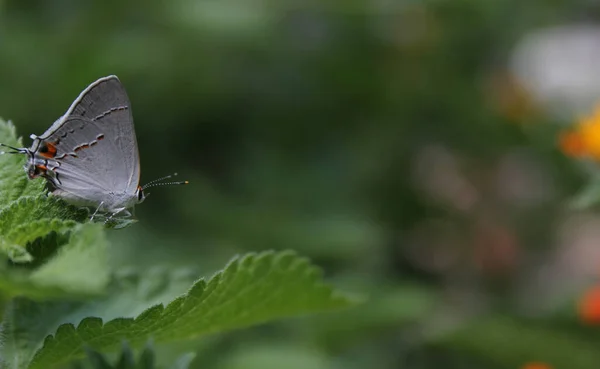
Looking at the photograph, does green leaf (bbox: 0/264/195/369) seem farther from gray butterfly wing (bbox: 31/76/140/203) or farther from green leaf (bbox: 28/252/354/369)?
gray butterfly wing (bbox: 31/76/140/203)

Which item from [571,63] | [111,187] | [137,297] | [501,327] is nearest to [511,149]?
[501,327]

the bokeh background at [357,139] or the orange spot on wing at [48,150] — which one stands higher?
the bokeh background at [357,139]

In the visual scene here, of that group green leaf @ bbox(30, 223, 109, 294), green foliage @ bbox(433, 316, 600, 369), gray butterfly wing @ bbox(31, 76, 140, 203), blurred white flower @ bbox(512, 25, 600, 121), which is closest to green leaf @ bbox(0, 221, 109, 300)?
green leaf @ bbox(30, 223, 109, 294)

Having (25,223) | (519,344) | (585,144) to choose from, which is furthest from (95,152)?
(519,344)

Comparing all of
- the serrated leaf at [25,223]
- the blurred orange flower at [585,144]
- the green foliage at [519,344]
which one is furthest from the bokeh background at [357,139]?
the serrated leaf at [25,223]

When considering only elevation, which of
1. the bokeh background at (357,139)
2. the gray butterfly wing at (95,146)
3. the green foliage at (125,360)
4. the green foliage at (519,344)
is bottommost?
the green foliage at (125,360)

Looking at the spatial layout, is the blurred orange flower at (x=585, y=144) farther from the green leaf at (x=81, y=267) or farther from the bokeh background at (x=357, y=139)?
the green leaf at (x=81, y=267)

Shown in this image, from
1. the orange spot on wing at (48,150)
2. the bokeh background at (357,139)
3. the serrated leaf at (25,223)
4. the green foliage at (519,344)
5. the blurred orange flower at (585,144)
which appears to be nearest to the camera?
the serrated leaf at (25,223)

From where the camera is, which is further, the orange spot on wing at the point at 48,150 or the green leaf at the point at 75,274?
the orange spot on wing at the point at 48,150

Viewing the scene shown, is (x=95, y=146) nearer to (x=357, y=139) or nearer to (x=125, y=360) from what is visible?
(x=125, y=360)
